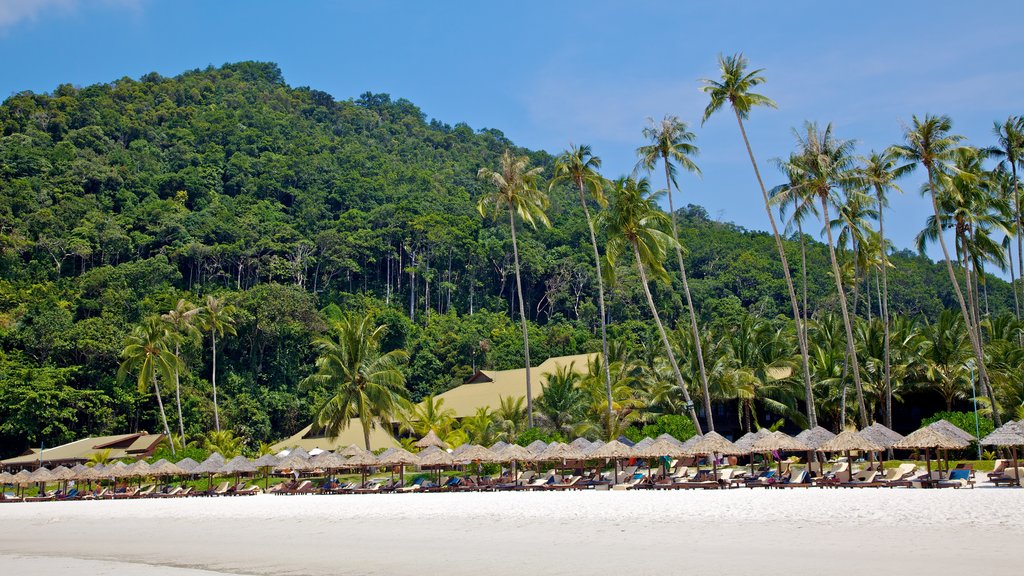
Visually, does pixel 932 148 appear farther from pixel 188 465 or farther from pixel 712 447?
pixel 188 465

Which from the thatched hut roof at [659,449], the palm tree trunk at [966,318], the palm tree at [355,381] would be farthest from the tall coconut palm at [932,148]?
the palm tree at [355,381]

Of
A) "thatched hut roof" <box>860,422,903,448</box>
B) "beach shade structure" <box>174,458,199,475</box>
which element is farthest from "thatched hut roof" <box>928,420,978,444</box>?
"beach shade structure" <box>174,458,199,475</box>

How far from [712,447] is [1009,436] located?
9.06 meters

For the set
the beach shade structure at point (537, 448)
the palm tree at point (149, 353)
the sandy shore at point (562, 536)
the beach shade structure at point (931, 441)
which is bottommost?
the sandy shore at point (562, 536)

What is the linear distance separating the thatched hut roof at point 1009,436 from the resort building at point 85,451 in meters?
44.3

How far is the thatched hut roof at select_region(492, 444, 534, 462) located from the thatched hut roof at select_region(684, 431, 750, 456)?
6.35 meters

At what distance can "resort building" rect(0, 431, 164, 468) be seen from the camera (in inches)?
2020

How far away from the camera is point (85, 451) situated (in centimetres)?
5203

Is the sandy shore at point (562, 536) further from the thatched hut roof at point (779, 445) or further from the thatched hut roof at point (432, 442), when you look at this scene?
the thatched hut roof at point (432, 442)

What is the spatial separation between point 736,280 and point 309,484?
64799mm

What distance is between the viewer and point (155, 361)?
53.4m

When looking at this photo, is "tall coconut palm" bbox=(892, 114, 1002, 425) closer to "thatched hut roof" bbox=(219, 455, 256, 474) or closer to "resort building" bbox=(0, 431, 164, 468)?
"thatched hut roof" bbox=(219, 455, 256, 474)

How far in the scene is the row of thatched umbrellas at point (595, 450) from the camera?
2645cm

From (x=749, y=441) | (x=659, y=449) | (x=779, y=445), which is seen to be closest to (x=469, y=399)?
(x=659, y=449)
